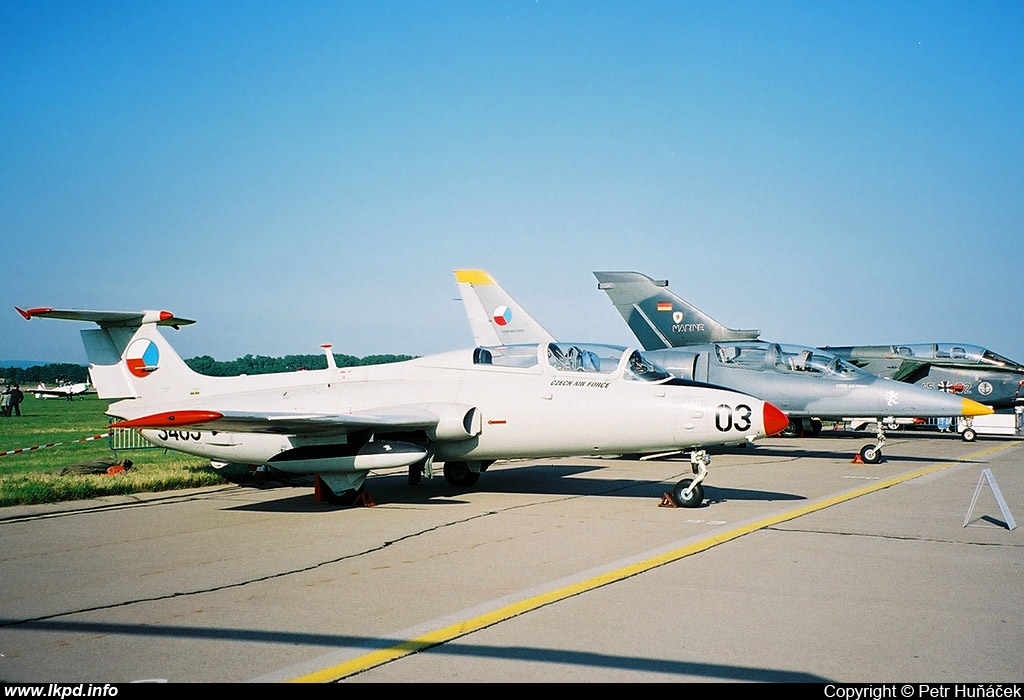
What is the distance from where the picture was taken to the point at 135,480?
13430 millimetres

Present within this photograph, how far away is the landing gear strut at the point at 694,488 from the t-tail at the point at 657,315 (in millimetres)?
14260

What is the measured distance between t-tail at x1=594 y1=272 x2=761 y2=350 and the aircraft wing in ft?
49.9

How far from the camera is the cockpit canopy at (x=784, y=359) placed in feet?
62.2

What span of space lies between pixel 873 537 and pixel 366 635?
5.86 metres

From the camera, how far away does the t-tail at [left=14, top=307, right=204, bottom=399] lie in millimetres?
13242

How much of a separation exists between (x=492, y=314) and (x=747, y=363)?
7500 mm

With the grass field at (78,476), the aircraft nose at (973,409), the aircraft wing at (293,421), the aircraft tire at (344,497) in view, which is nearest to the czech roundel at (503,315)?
the grass field at (78,476)

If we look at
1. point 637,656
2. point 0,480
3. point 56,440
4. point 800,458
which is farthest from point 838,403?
point 56,440

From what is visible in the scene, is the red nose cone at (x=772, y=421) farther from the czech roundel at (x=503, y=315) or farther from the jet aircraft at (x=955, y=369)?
the jet aircraft at (x=955, y=369)

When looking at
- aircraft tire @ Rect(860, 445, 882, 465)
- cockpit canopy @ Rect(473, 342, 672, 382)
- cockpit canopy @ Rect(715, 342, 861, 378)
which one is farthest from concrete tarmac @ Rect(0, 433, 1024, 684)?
cockpit canopy @ Rect(715, 342, 861, 378)

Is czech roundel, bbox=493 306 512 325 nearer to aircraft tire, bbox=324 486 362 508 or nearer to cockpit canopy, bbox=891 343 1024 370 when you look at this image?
aircraft tire, bbox=324 486 362 508

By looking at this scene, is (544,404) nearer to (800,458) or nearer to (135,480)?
(135,480)

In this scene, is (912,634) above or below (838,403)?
below

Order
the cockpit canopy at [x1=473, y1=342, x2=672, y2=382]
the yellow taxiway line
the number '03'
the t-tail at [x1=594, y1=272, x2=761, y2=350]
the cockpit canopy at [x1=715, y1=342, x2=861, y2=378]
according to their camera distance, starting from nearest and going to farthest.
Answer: the yellow taxiway line
the number '03'
the cockpit canopy at [x1=473, y1=342, x2=672, y2=382]
the cockpit canopy at [x1=715, y1=342, x2=861, y2=378]
the t-tail at [x1=594, y1=272, x2=761, y2=350]
